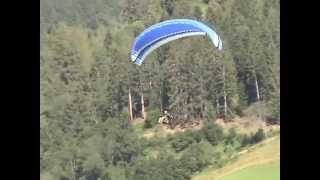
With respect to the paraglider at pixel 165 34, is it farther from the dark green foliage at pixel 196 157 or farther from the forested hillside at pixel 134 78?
the dark green foliage at pixel 196 157

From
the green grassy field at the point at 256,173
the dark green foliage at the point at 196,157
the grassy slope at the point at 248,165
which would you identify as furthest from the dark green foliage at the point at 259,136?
the dark green foliage at the point at 196,157

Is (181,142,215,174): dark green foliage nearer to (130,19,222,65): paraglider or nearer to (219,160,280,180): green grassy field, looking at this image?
(219,160,280,180): green grassy field

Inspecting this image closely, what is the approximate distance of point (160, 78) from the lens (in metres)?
3.59

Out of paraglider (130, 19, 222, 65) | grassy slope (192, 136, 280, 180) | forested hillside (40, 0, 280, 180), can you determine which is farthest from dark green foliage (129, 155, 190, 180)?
paraglider (130, 19, 222, 65)

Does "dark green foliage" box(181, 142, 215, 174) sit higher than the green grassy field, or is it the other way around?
"dark green foliage" box(181, 142, 215, 174)

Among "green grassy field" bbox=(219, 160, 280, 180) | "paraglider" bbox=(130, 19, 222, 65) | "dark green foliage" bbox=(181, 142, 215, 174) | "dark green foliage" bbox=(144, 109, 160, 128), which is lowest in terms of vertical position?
"green grassy field" bbox=(219, 160, 280, 180)

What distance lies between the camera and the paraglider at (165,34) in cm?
355

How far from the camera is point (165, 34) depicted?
11.7 ft

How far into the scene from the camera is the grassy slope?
11.7 ft

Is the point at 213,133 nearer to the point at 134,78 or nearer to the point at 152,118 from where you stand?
the point at 152,118

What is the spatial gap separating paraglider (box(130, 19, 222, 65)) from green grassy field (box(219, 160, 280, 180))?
2.22 ft

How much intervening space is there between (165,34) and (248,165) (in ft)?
2.75
